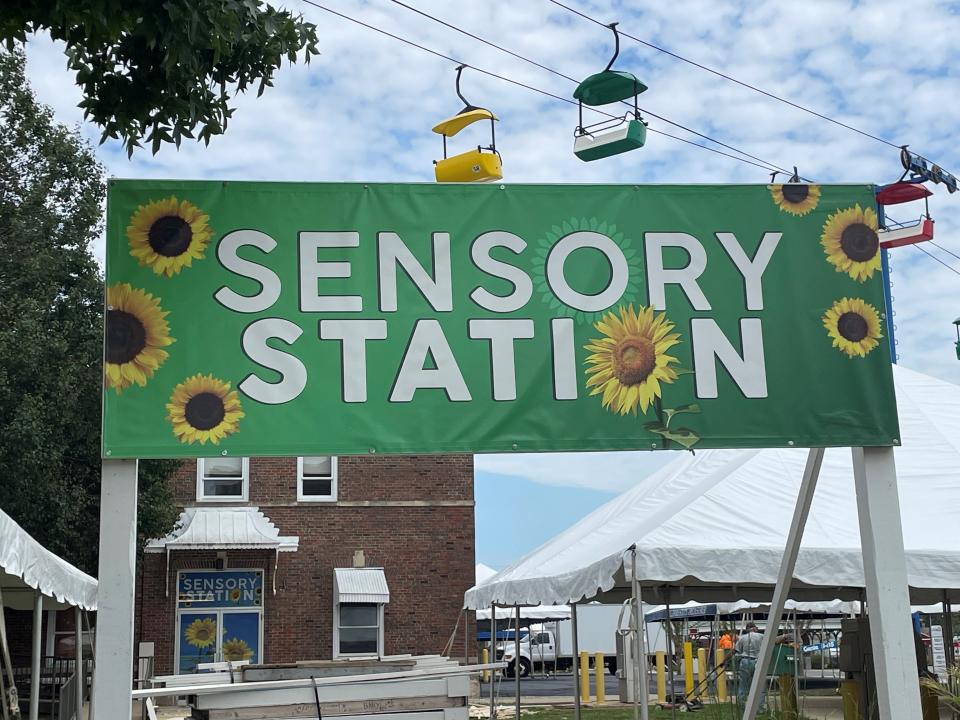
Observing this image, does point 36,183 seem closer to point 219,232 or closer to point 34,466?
point 34,466

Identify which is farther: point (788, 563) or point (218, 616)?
point (218, 616)

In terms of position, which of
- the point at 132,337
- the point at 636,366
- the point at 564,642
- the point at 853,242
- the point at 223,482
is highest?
the point at 223,482

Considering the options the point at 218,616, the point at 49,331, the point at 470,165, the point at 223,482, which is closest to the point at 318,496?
the point at 223,482

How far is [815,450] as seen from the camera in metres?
6.24

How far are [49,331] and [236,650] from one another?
29.5 ft

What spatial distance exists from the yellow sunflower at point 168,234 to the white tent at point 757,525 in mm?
5476

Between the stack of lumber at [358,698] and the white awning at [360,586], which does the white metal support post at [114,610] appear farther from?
the white awning at [360,586]

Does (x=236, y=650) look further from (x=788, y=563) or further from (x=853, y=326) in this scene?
(x=853, y=326)

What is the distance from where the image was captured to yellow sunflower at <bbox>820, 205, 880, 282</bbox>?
5973 millimetres

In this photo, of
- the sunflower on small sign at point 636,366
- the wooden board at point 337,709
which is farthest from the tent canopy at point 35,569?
the sunflower on small sign at point 636,366

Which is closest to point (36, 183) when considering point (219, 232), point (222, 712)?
point (222, 712)

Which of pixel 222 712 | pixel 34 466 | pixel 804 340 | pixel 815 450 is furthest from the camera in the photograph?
pixel 34 466

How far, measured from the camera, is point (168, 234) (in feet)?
18.0

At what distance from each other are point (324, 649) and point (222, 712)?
15203 millimetres
